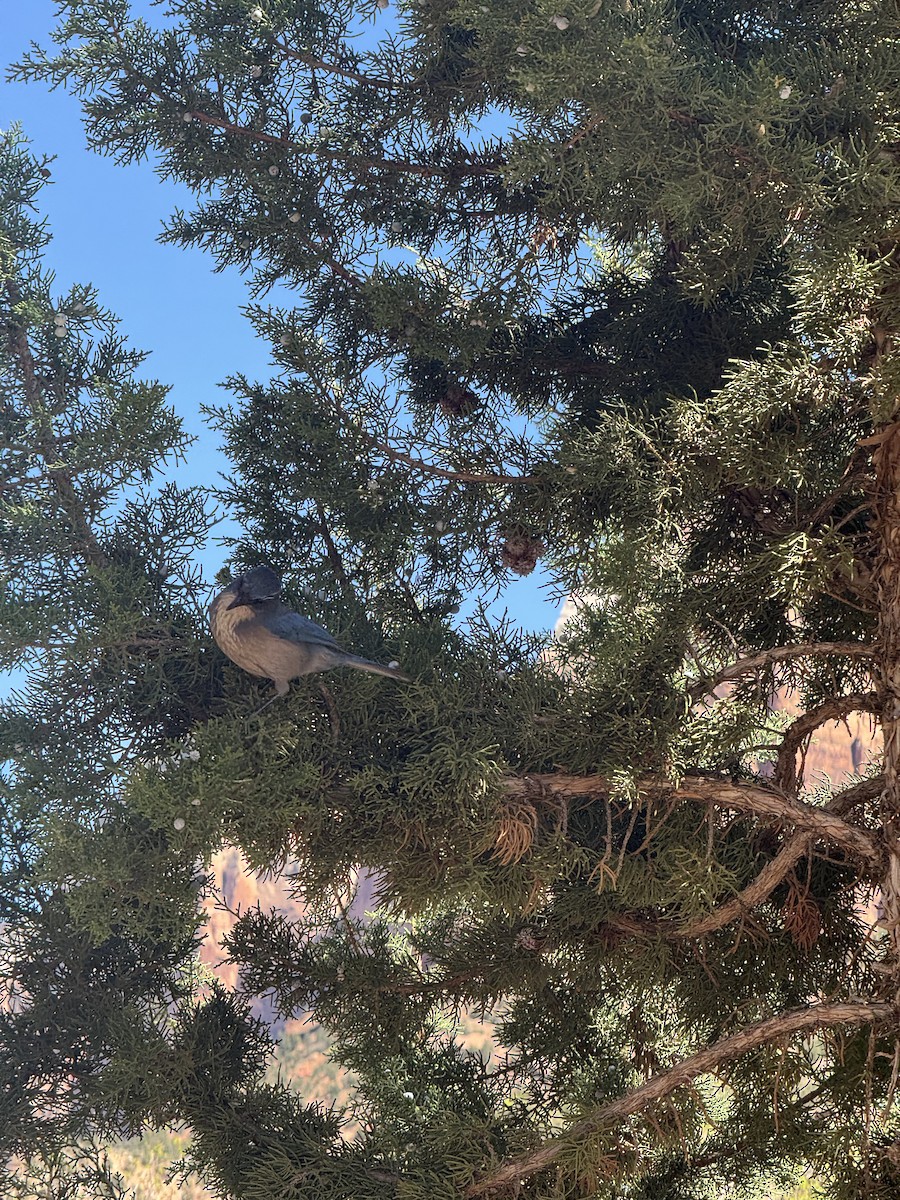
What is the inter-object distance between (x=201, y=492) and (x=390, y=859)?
2.85ft

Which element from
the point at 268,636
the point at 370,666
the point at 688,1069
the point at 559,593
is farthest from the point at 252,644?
the point at 688,1069

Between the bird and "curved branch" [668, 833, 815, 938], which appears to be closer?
the bird

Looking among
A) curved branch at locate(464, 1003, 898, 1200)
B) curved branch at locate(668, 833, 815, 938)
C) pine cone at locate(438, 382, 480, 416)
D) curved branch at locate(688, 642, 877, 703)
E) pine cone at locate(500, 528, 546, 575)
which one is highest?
pine cone at locate(438, 382, 480, 416)

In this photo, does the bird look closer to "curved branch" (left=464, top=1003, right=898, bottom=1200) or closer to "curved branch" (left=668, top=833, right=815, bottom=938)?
"curved branch" (left=668, top=833, right=815, bottom=938)

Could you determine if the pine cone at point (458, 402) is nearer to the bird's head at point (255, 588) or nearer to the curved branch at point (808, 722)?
the bird's head at point (255, 588)

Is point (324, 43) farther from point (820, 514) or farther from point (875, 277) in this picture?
point (820, 514)

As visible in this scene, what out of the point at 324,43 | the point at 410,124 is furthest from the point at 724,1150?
the point at 324,43

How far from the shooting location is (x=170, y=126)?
2.71 m

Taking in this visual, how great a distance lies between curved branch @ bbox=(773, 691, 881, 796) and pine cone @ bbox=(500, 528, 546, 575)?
0.73m

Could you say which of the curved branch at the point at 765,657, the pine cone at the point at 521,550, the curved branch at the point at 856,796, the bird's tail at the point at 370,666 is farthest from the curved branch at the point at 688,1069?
the pine cone at the point at 521,550

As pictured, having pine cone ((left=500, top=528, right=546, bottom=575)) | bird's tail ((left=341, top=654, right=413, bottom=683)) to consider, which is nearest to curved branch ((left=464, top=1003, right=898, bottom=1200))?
bird's tail ((left=341, top=654, right=413, bottom=683))

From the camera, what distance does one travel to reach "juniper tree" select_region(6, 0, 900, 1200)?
210cm

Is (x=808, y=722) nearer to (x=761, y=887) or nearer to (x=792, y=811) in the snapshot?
(x=792, y=811)

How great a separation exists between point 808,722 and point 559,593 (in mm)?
664
